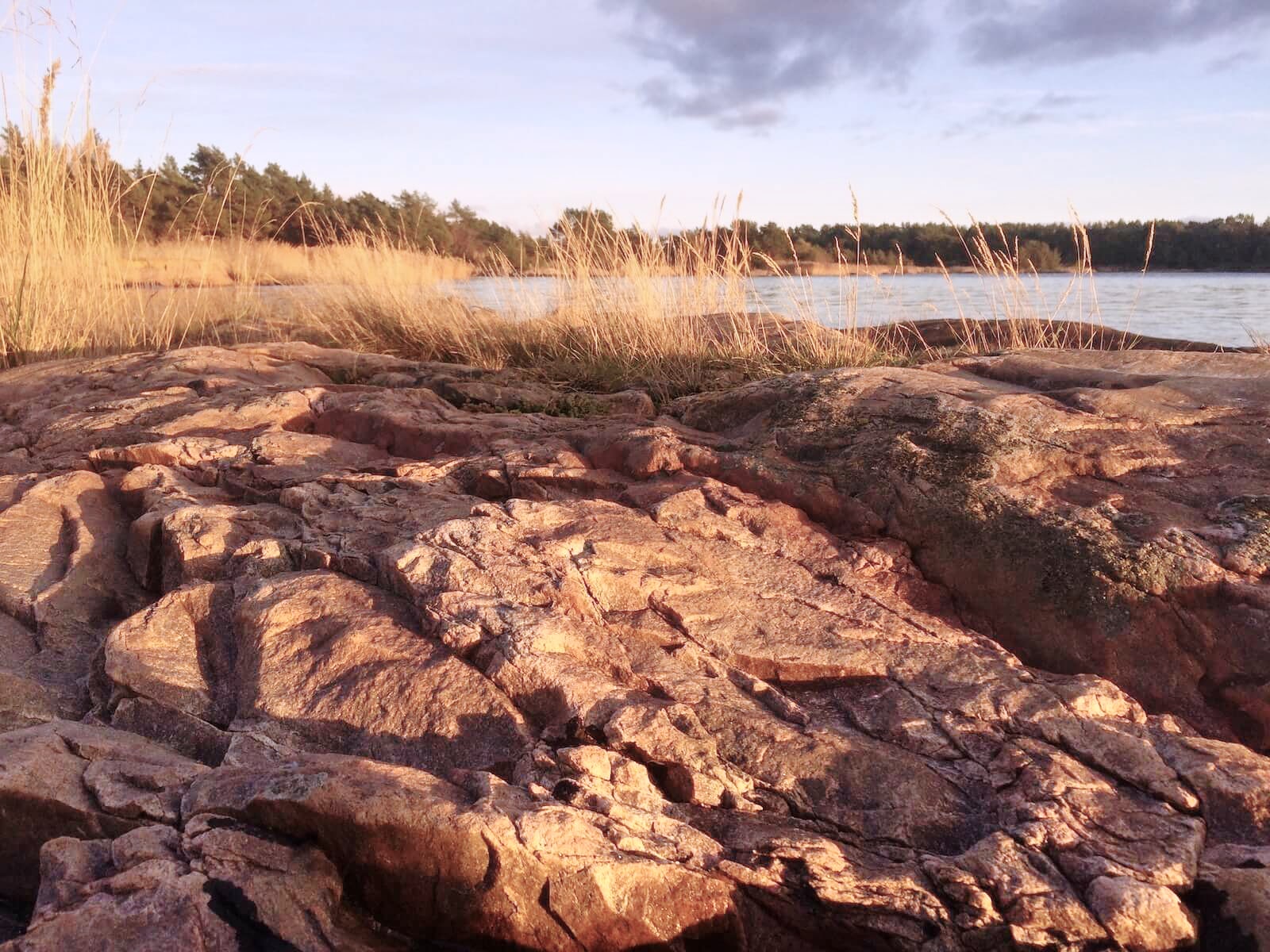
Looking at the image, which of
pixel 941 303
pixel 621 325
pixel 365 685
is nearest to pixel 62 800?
pixel 365 685

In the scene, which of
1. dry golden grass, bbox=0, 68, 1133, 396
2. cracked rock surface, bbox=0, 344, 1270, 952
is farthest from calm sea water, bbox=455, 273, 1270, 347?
cracked rock surface, bbox=0, 344, 1270, 952

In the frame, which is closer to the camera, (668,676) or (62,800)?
(62,800)

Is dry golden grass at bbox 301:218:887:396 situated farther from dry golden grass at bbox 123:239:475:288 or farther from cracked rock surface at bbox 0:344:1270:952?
cracked rock surface at bbox 0:344:1270:952

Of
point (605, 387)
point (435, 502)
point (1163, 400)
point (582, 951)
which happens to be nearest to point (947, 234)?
point (605, 387)

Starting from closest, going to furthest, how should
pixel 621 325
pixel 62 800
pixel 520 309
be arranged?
pixel 62 800 < pixel 621 325 < pixel 520 309

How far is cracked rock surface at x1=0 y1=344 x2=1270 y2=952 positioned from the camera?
1.64 meters

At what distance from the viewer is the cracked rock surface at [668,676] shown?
1.64 m

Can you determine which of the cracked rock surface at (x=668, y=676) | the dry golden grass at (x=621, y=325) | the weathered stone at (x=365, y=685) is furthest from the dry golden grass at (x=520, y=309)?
the weathered stone at (x=365, y=685)

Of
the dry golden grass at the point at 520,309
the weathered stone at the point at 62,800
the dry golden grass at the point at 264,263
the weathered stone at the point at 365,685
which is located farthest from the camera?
the dry golden grass at the point at 264,263

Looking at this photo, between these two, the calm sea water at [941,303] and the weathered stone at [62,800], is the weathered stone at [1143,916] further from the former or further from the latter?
the calm sea water at [941,303]

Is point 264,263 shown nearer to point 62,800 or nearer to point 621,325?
point 621,325

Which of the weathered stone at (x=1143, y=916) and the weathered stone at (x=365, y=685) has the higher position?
the weathered stone at (x=365, y=685)

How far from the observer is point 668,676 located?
2.15 meters

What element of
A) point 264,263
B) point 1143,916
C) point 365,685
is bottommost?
point 1143,916
